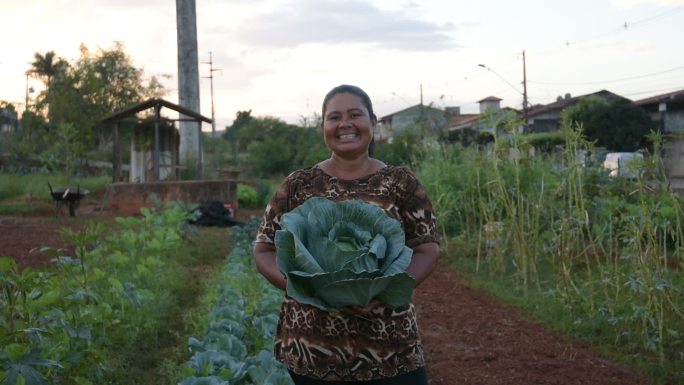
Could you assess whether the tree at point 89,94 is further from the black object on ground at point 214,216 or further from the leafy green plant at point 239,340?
the leafy green plant at point 239,340

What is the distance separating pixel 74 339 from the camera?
414 cm

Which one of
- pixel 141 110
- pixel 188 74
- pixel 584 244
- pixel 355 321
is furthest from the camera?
pixel 188 74

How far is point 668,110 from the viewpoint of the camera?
94.7 ft

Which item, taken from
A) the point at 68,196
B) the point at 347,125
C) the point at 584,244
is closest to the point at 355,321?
the point at 347,125

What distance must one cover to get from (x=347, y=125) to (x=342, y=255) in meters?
0.51

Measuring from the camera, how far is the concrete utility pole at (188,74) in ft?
67.6

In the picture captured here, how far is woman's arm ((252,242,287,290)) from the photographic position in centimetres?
253

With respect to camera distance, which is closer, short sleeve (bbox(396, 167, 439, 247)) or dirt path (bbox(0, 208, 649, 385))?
short sleeve (bbox(396, 167, 439, 247))

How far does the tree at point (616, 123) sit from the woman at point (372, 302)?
27580 mm

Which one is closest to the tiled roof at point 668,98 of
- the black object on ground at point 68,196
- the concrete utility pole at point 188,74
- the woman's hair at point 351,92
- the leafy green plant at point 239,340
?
the concrete utility pole at point 188,74

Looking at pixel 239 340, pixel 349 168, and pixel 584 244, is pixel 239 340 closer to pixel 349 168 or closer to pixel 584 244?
pixel 349 168

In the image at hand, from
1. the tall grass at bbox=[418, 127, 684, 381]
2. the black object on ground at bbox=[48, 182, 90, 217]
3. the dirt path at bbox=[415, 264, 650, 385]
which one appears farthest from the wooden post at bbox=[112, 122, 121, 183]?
the dirt path at bbox=[415, 264, 650, 385]

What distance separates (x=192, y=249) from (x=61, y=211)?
6.67 metres

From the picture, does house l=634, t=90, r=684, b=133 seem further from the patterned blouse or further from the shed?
the patterned blouse
